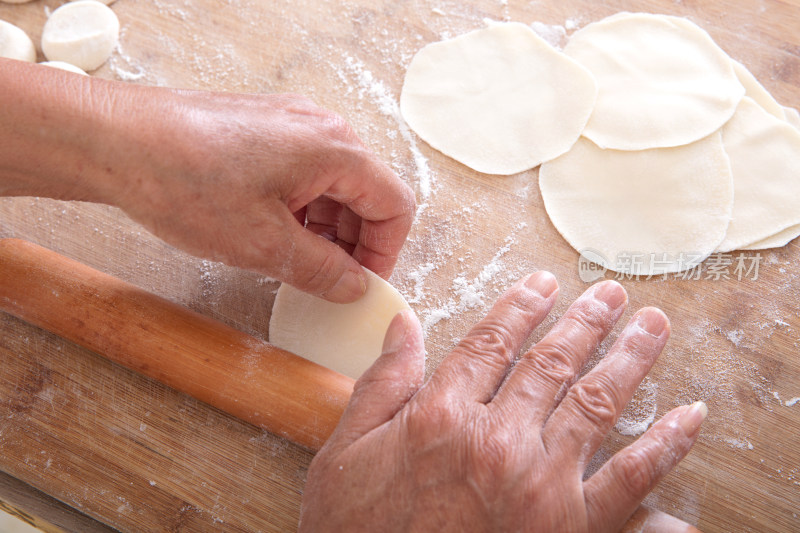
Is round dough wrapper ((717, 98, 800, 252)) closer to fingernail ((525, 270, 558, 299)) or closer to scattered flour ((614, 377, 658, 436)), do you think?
scattered flour ((614, 377, 658, 436))

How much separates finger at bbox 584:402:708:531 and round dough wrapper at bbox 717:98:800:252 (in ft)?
1.97

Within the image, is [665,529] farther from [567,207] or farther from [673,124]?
[673,124]

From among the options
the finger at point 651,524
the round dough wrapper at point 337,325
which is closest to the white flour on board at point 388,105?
the round dough wrapper at point 337,325

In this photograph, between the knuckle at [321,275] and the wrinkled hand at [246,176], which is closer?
the wrinkled hand at [246,176]

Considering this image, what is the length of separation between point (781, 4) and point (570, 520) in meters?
1.62

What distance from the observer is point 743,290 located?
149 centimetres

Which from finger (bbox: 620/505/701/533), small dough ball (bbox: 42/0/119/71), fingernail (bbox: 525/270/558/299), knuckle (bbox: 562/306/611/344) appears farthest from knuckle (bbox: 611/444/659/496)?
small dough ball (bbox: 42/0/119/71)

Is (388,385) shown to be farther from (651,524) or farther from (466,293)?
(651,524)

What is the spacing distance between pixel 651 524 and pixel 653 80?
1130 millimetres

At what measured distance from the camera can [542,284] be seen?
4.17ft

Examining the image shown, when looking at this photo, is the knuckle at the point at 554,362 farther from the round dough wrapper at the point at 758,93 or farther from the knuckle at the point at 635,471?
the round dough wrapper at the point at 758,93

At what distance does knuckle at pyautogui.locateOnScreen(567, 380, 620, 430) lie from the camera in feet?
3.66

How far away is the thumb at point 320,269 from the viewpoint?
3.75 ft

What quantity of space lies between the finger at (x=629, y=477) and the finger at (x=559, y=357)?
0.50 feet
